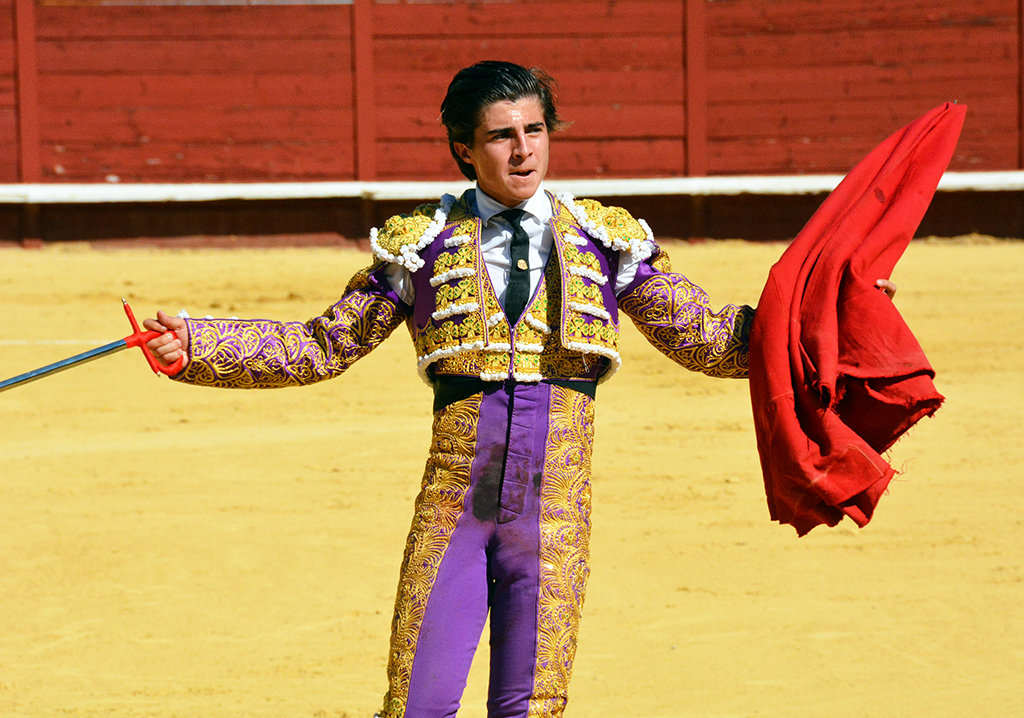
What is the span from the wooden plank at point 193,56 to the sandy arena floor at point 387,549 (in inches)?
91.8

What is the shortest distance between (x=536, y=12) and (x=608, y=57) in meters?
0.62

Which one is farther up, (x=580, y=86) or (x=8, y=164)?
(x=580, y=86)

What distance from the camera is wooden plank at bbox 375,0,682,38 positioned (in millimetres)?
9969

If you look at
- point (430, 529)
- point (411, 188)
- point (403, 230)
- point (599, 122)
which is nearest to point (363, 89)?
point (411, 188)

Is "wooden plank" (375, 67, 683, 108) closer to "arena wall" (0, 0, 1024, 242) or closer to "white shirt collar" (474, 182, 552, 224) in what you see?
"arena wall" (0, 0, 1024, 242)

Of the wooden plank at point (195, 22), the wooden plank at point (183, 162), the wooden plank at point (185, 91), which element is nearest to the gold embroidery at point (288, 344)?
the wooden plank at point (183, 162)

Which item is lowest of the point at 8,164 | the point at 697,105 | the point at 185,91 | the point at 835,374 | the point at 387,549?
the point at 387,549

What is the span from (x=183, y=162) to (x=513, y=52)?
98.7 inches

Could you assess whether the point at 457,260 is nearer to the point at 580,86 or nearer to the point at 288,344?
the point at 288,344

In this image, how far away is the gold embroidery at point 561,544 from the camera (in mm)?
2307

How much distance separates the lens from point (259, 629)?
430 centimetres

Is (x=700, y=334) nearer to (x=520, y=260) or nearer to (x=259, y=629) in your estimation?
(x=520, y=260)

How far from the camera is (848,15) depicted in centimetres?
1007

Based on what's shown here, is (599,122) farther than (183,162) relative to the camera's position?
Yes
